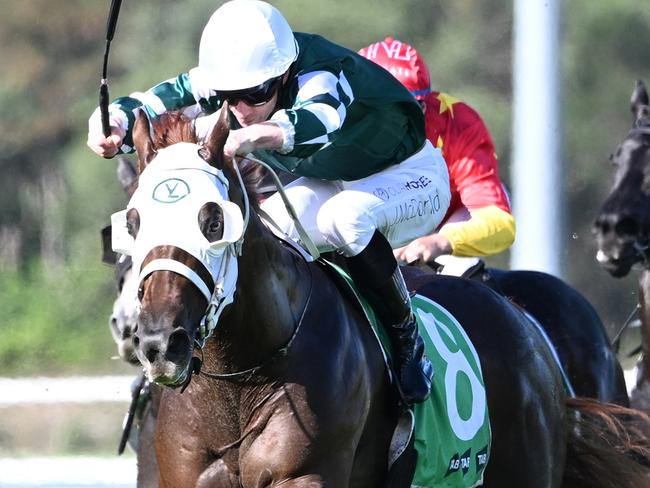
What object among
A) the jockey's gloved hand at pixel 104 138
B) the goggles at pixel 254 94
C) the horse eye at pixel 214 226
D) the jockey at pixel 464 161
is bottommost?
the jockey at pixel 464 161

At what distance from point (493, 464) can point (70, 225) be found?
10.0 metres

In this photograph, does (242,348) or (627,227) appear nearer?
(242,348)

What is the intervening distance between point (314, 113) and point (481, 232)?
2176mm

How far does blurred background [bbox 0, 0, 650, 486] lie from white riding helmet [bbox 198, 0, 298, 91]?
8756mm

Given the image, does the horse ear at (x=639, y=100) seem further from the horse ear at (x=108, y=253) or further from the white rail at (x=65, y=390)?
the white rail at (x=65, y=390)

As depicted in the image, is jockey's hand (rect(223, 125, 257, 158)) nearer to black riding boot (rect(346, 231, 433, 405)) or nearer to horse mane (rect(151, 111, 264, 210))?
horse mane (rect(151, 111, 264, 210))

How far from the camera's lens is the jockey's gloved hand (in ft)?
13.1

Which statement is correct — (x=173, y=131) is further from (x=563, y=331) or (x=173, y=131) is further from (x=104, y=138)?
(x=563, y=331)

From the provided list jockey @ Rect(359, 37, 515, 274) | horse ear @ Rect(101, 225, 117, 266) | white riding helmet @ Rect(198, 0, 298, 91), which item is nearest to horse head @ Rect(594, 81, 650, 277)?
jockey @ Rect(359, 37, 515, 274)

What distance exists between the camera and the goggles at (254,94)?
3.99 metres

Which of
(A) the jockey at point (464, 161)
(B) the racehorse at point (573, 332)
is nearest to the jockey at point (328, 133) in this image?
(A) the jockey at point (464, 161)

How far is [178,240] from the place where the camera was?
340cm

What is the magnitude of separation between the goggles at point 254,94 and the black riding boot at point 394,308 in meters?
0.50

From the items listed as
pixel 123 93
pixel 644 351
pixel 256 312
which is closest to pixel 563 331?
pixel 644 351
